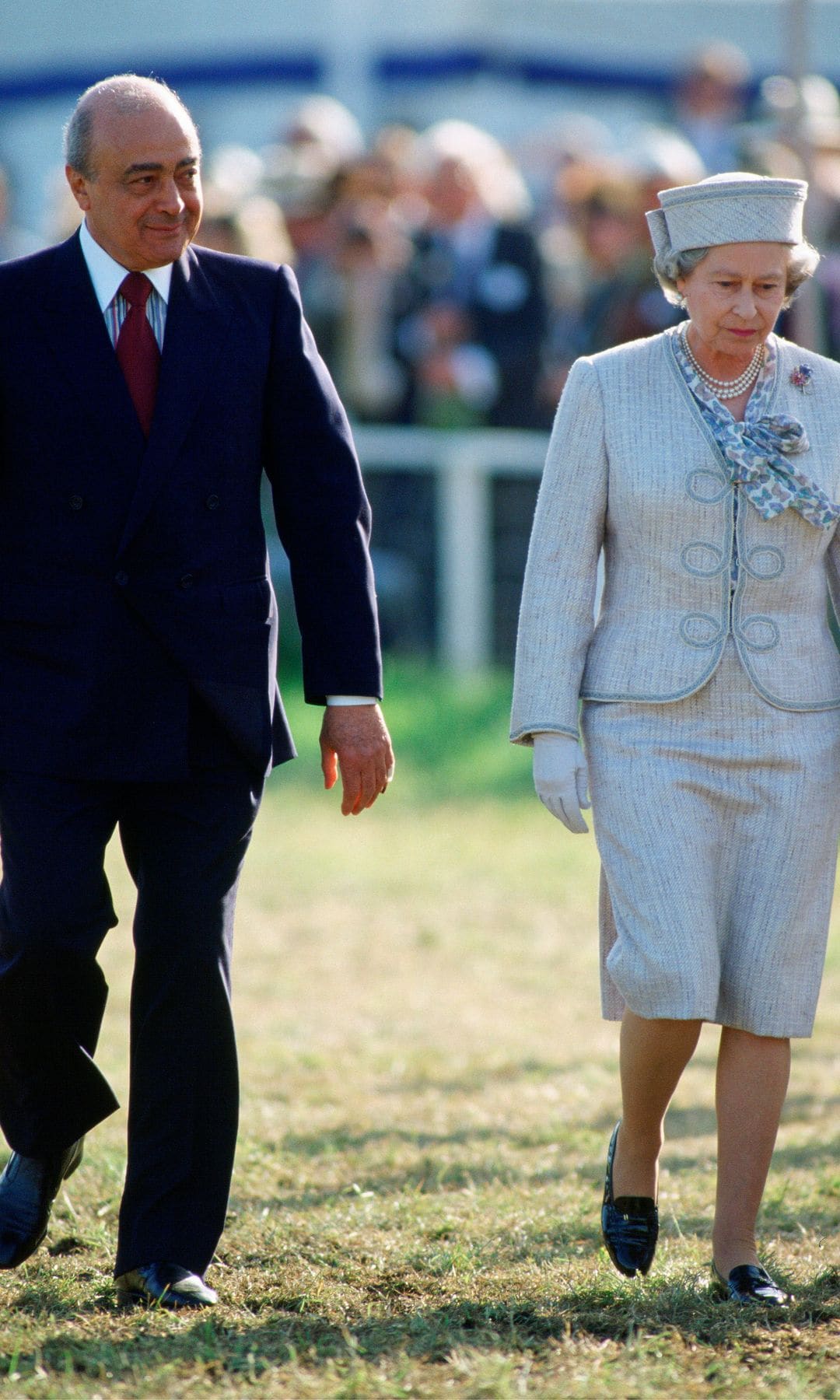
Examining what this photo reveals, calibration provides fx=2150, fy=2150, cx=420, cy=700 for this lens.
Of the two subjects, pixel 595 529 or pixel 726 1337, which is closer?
pixel 726 1337

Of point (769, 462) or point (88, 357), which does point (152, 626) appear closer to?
point (88, 357)

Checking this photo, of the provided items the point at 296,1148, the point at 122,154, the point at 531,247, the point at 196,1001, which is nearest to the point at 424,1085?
the point at 296,1148

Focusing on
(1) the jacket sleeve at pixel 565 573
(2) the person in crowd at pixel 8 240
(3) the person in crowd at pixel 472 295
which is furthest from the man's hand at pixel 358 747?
(2) the person in crowd at pixel 8 240

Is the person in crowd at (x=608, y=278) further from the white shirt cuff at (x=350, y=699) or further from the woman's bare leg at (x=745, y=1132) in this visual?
the woman's bare leg at (x=745, y=1132)

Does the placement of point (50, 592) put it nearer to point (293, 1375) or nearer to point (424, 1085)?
point (293, 1375)

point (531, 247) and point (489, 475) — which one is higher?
point (531, 247)

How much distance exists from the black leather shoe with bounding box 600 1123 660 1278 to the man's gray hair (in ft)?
7.14

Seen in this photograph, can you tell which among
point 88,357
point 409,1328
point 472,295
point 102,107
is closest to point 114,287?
point 88,357

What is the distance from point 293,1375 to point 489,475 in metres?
8.89

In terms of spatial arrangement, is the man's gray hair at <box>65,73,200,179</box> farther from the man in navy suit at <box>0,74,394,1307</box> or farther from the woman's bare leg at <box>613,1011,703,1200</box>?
the woman's bare leg at <box>613,1011,703,1200</box>

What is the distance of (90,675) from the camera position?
4.02 m

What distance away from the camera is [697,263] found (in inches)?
166

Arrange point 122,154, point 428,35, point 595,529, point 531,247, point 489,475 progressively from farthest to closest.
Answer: point 428,35 → point 489,475 → point 531,247 → point 595,529 → point 122,154

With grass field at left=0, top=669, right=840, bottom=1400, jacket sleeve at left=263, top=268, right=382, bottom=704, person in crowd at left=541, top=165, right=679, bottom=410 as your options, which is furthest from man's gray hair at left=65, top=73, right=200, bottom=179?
person in crowd at left=541, top=165, right=679, bottom=410
